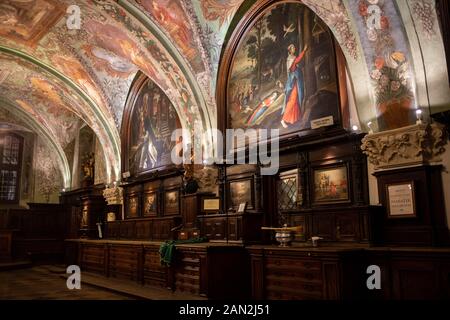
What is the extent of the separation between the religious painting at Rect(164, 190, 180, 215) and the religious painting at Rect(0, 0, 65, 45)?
19.8 feet

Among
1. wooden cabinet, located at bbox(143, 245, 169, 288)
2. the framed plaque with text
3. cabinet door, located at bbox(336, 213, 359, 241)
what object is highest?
the framed plaque with text

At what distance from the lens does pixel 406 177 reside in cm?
657

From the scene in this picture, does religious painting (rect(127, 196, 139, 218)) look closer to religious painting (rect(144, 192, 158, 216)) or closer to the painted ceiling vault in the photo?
religious painting (rect(144, 192, 158, 216))

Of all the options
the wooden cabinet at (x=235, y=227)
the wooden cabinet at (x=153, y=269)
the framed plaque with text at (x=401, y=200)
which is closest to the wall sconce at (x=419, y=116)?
the framed plaque with text at (x=401, y=200)

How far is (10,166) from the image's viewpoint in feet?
63.6

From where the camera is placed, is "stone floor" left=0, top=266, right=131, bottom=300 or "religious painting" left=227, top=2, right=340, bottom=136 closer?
"religious painting" left=227, top=2, right=340, bottom=136

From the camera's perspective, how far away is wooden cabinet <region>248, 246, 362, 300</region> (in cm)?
571

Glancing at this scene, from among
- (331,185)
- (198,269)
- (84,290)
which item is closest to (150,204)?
(84,290)

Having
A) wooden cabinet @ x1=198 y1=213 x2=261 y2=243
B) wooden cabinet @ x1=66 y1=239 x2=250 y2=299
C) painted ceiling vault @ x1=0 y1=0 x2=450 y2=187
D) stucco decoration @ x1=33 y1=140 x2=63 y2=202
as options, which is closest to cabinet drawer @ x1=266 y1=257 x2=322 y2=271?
wooden cabinet @ x1=66 y1=239 x2=250 y2=299

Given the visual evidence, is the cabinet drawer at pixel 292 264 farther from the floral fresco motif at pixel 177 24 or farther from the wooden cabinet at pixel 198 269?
the floral fresco motif at pixel 177 24

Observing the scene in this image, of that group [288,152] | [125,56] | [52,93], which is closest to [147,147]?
[125,56]

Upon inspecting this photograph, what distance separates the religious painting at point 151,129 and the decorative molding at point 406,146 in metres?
6.83

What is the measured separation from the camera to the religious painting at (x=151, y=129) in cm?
1300
